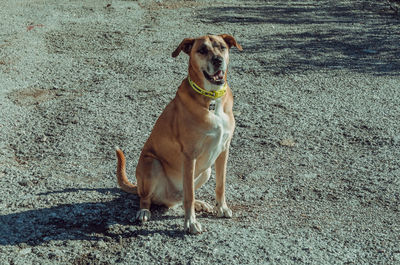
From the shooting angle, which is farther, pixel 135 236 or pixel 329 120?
pixel 329 120

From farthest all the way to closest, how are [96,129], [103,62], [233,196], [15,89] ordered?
[103,62] → [15,89] → [96,129] → [233,196]

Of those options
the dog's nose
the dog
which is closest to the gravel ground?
the dog

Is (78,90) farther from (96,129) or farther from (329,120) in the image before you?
(329,120)

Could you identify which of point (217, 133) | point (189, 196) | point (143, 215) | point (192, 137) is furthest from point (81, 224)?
point (217, 133)

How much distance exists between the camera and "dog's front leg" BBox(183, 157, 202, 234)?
4008 millimetres

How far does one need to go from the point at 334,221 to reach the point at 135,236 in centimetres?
164

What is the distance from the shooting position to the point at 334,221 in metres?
4.37

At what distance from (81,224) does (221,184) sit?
45.7 inches

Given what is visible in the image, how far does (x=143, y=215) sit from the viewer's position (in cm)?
421

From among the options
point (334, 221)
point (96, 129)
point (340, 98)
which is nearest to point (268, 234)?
point (334, 221)

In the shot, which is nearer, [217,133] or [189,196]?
[217,133]

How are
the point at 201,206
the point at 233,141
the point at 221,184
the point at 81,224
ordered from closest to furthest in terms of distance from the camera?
the point at 81,224, the point at 221,184, the point at 201,206, the point at 233,141

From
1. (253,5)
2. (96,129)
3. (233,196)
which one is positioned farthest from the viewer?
(253,5)

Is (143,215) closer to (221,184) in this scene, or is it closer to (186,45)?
(221,184)
